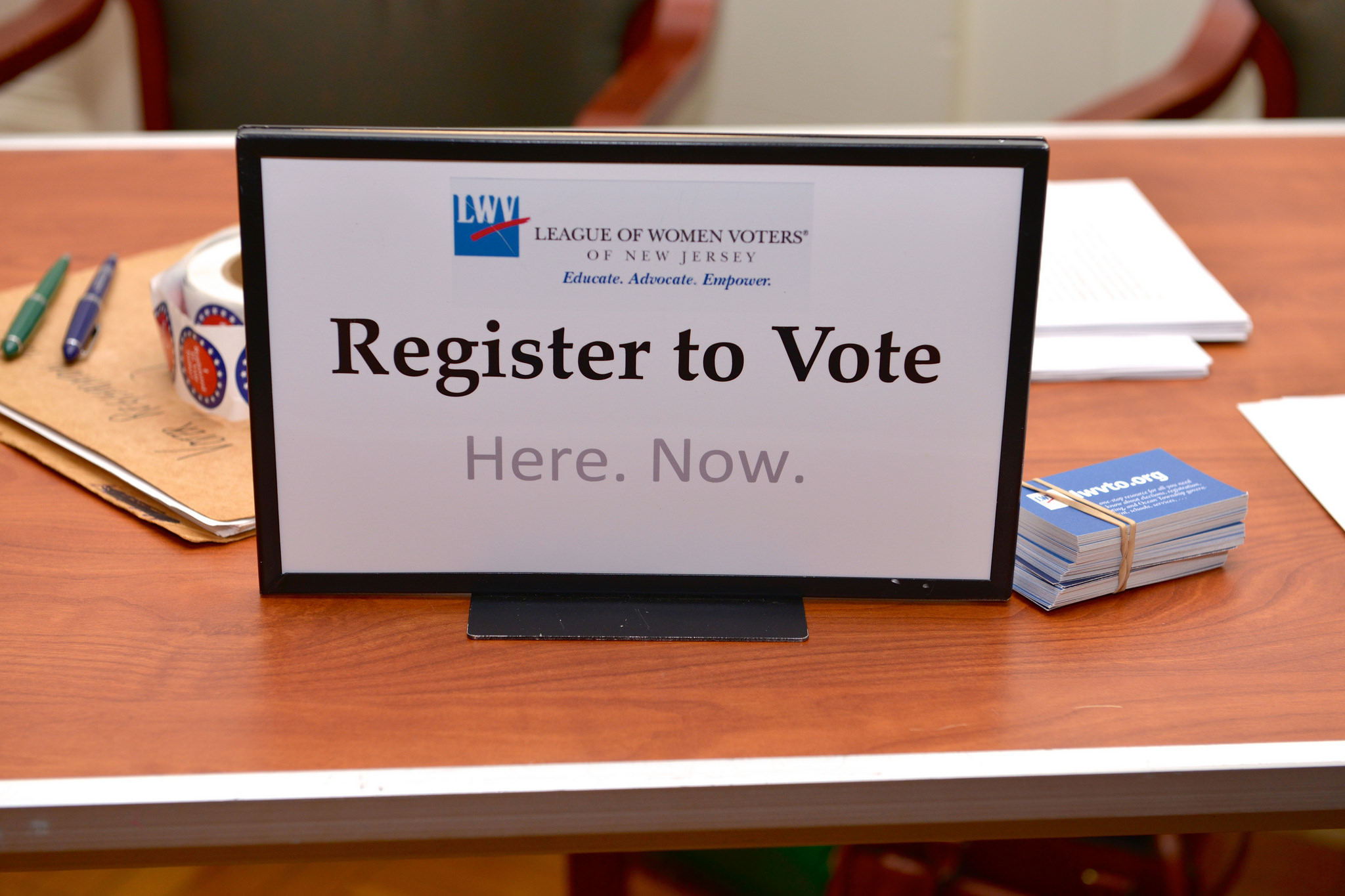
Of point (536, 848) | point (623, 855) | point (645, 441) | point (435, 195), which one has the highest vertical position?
point (435, 195)

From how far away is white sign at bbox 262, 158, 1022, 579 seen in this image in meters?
0.48

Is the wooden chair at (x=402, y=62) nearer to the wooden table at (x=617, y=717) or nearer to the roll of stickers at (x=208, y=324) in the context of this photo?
the roll of stickers at (x=208, y=324)

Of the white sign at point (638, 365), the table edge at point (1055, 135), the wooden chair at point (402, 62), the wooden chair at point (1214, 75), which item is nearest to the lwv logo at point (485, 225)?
the white sign at point (638, 365)

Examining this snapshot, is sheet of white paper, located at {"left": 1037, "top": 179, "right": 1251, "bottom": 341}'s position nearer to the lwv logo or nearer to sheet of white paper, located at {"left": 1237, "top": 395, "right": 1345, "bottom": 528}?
sheet of white paper, located at {"left": 1237, "top": 395, "right": 1345, "bottom": 528}

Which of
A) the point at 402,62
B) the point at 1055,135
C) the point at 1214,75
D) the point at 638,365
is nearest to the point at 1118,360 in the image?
the point at 638,365

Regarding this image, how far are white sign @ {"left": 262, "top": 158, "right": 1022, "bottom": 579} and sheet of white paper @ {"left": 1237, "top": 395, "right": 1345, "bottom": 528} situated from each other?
24 cm

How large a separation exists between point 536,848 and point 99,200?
0.79m

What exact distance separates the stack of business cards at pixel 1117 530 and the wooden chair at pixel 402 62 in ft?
3.76

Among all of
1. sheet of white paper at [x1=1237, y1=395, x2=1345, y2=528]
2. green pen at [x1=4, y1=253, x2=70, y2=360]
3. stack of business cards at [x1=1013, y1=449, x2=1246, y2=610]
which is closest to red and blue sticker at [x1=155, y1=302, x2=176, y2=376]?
green pen at [x1=4, y1=253, x2=70, y2=360]

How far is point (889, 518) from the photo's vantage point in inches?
20.6

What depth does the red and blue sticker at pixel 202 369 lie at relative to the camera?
645 mm

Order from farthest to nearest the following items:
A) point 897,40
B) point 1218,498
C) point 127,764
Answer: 1. point 897,40
2. point 1218,498
3. point 127,764

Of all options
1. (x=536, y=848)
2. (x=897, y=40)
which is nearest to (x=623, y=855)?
(x=536, y=848)

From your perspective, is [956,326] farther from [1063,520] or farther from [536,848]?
[536,848]
